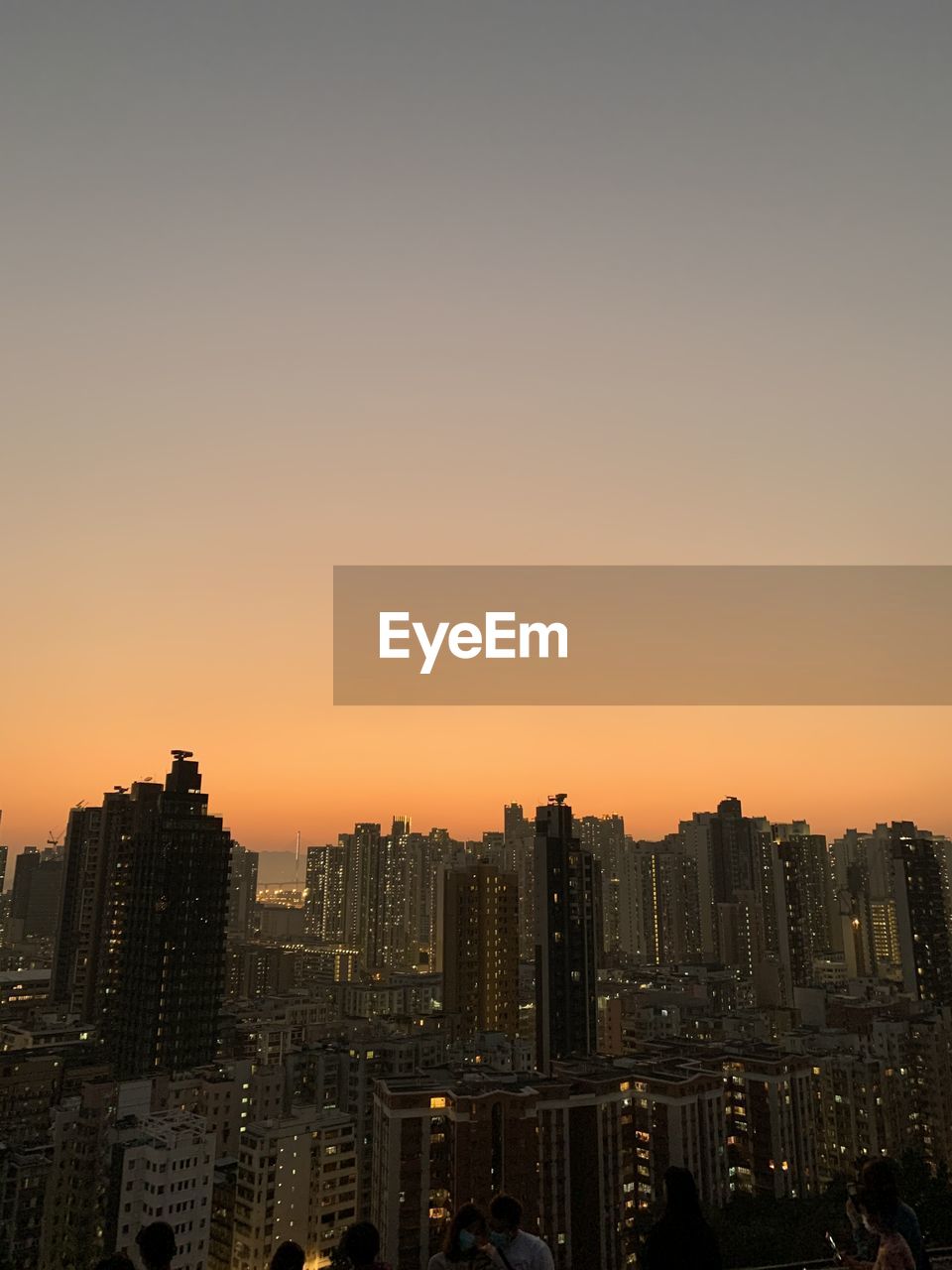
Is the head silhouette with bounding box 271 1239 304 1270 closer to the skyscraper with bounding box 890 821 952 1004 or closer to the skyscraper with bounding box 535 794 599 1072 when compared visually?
the skyscraper with bounding box 535 794 599 1072

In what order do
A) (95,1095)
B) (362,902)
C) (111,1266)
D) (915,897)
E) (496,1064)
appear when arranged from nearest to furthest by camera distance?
(111,1266)
(95,1095)
(496,1064)
(915,897)
(362,902)

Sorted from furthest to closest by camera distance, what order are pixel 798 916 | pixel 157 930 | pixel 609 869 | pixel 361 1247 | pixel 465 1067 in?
pixel 609 869 < pixel 798 916 < pixel 157 930 < pixel 465 1067 < pixel 361 1247

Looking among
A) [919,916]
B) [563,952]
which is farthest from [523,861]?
[563,952]

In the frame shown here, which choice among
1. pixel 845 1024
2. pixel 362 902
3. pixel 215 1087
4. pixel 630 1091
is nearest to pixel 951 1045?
pixel 845 1024

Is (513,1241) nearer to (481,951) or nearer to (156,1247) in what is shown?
(156,1247)

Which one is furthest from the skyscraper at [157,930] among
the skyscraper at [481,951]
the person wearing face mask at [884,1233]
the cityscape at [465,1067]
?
the person wearing face mask at [884,1233]

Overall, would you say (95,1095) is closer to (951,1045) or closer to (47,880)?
(951,1045)

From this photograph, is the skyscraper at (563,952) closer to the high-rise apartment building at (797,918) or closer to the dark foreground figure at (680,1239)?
the high-rise apartment building at (797,918)
